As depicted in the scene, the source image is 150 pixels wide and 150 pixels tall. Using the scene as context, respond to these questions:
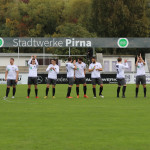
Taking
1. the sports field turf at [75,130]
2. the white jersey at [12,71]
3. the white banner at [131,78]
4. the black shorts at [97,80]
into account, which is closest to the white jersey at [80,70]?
the black shorts at [97,80]

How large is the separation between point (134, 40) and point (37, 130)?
44.7 metres

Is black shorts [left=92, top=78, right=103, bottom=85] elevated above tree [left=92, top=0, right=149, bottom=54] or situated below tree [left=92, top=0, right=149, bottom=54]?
below

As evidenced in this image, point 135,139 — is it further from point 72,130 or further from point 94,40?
point 94,40

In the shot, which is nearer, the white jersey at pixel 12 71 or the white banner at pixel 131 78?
the white jersey at pixel 12 71

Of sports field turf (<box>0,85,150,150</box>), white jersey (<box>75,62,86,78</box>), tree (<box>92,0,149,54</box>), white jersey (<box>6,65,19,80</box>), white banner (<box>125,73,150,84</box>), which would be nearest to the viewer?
sports field turf (<box>0,85,150,150</box>)

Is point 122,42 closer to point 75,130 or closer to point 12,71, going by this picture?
point 12,71

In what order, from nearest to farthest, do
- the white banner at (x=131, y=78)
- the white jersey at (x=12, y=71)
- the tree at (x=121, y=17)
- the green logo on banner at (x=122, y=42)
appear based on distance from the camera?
the white jersey at (x=12, y=71), the white banner at (x=131, y=78), the green logo on banner at (x=122, y=42), the tree at (x=121, y=17)

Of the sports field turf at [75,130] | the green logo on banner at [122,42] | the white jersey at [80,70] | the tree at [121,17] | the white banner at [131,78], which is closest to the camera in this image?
the sports field turf at [75,130]

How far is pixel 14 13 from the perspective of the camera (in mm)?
98125

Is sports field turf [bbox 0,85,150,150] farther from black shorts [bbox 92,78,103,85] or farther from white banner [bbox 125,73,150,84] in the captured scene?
white banner [bbox 125,73,150,84]

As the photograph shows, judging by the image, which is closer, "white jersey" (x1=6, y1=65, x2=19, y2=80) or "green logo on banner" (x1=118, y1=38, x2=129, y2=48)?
"white jersey" (x1=6, y1=65, x2=19, y2=80)

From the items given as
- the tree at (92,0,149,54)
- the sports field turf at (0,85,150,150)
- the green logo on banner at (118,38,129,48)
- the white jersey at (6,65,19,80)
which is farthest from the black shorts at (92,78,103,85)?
the tree at (92,0,149,54)

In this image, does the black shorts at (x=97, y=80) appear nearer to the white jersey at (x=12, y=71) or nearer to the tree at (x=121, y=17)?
the white jersey at (x=12, y=71)

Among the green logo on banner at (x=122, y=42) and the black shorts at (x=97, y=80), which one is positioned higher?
the green logo on banner at (x=122, y=42)
